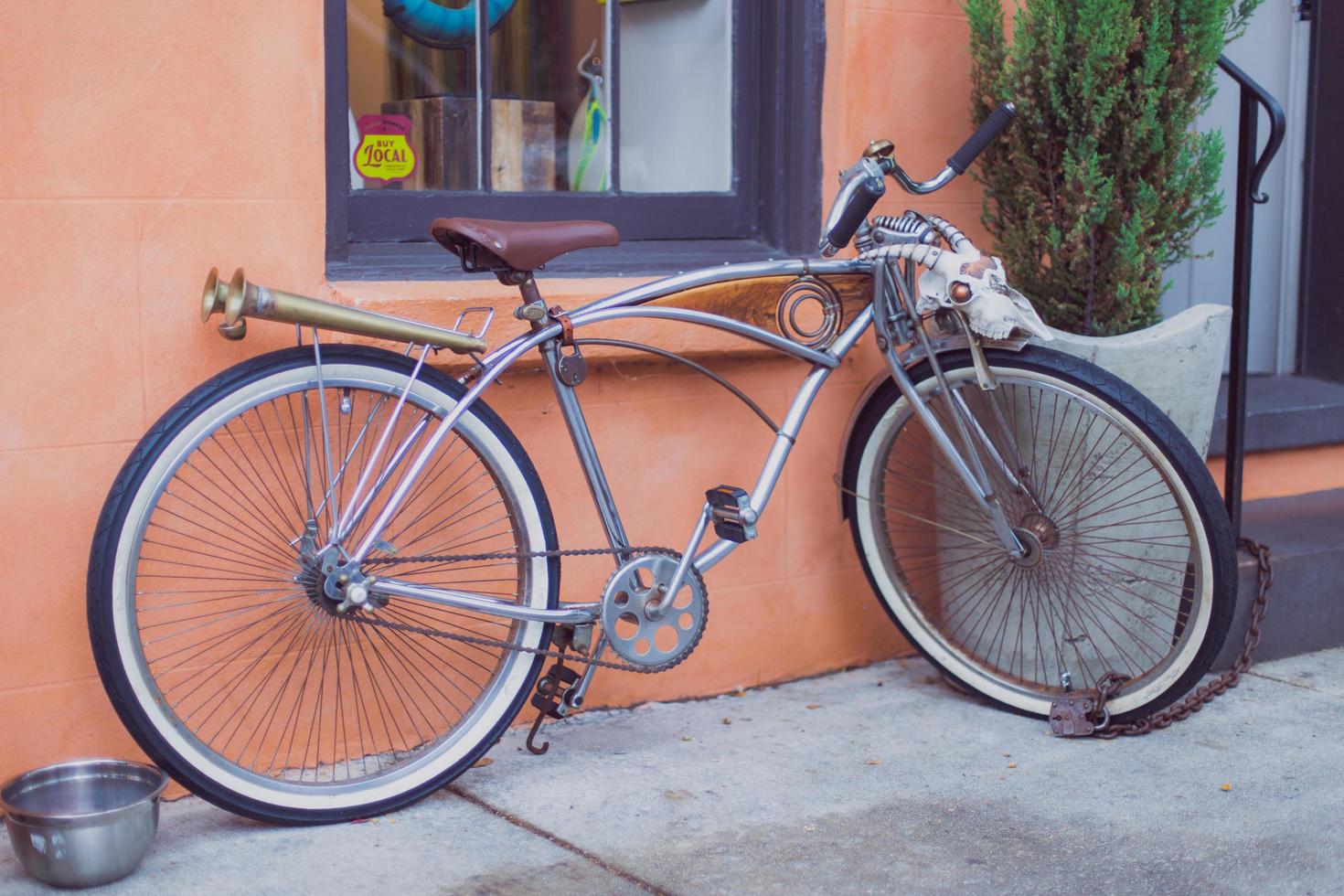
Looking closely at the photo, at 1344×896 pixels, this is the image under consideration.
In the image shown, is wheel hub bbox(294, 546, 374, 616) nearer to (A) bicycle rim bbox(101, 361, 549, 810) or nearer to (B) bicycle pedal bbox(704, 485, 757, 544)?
(A) bicycle rim bbox(101, 361, 549, 810)

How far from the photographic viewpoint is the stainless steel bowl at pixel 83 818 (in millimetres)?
2492

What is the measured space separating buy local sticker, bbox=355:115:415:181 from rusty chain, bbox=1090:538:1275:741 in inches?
78.5

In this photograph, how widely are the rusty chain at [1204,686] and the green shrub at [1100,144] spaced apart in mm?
718

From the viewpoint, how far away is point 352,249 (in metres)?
3.20

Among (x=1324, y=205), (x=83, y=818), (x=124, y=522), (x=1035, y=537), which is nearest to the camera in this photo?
(x=83, y=818)

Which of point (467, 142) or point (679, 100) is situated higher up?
point (679, 100)

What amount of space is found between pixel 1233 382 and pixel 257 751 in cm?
260

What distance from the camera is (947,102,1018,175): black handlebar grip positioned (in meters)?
3.23

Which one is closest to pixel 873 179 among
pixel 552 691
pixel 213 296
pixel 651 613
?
pixel 651 613

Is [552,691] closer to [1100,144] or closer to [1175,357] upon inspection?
[1175,357]

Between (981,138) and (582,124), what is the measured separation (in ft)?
3.20

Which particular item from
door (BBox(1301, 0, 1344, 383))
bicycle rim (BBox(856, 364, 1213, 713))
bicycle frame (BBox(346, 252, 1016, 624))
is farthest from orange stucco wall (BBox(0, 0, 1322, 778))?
door (BBox(1301, 0, 1344, 383))

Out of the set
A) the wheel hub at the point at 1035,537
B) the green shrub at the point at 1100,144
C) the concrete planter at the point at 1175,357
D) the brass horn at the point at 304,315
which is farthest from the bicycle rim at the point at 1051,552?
the brass horn at the point at 304,315

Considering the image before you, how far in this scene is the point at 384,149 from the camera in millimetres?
3324
